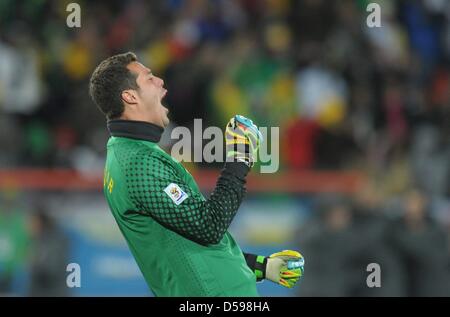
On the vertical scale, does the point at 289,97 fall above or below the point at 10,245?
above

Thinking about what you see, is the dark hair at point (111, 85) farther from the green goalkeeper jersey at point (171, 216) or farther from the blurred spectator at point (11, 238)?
the blurred spectator at point (11, 238)

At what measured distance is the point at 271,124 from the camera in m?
9.95

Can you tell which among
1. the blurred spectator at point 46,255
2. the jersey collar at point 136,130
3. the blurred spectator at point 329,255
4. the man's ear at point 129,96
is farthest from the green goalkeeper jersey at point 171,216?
the blurred spectator at point 46,255

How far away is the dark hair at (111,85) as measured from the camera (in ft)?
14.4

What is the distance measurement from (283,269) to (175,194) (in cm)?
77

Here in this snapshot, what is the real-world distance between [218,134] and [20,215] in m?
2.08

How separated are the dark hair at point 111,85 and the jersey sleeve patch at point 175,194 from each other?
480 mm

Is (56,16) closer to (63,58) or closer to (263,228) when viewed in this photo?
(63,58)

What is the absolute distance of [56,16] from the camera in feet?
37.2

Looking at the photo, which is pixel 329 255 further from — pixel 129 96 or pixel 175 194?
pixel 175 194

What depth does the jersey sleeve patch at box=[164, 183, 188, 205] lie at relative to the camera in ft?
13.5

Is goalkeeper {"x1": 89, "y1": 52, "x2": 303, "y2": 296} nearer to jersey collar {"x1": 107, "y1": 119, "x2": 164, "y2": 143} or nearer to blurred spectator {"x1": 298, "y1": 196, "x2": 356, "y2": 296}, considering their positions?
jersey collar {"x1": 107, "y1": 119, "x2": 164, "y2": 143}
